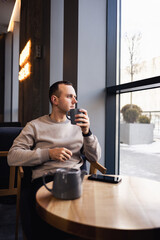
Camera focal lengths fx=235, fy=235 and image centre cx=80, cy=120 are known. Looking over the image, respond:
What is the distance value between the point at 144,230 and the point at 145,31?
1802 millimetres

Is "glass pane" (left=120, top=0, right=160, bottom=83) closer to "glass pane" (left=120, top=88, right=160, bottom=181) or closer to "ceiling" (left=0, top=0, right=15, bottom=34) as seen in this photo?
"glass pane" (left=120, top=88, right=160, bottom=181)

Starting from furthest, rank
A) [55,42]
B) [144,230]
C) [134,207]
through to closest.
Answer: [55,42] < [134,207] < [144,230]

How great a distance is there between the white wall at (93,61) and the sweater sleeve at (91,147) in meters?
0.76

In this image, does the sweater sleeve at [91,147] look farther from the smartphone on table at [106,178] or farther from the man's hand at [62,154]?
the smartphone on table at [106,178]

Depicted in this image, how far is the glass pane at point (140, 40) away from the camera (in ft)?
6.47

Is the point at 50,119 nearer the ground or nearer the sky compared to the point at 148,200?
nearer the sky

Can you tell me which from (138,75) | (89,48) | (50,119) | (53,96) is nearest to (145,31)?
(138,75)

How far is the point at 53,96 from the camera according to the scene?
1.76m

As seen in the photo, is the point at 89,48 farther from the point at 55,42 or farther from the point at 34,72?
the point at 34,72

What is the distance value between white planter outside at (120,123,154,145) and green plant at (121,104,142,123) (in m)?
0.05

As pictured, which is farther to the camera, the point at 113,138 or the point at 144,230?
the point at 113,138

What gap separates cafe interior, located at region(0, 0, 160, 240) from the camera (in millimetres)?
775

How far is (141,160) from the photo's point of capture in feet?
7.16

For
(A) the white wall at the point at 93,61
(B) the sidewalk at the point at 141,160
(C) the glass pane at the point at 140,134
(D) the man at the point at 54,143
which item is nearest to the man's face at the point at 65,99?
(D) the man at the point at 54,143
